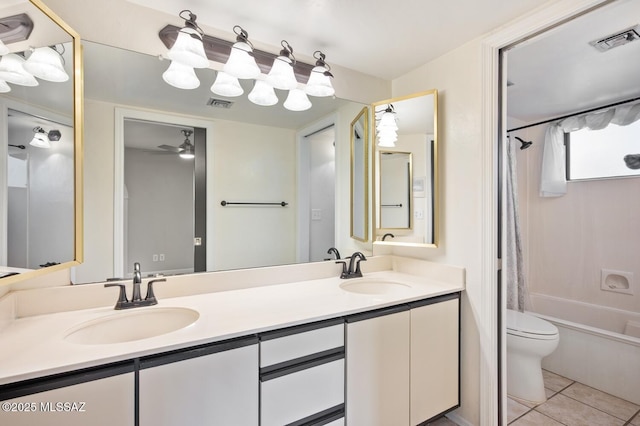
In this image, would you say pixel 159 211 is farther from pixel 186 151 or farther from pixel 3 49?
pixel 3 49

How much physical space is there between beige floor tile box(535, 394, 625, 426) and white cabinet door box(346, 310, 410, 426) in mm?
1162

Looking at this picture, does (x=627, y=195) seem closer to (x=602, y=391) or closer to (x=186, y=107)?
(x=602, y=391)

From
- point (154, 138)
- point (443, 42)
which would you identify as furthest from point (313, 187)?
point (443, 42)

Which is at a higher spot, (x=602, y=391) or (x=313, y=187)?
(x=313, y=187)

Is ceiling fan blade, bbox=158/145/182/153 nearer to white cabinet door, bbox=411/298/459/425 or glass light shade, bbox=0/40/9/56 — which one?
glass light shade, bbox=0/40/9/56

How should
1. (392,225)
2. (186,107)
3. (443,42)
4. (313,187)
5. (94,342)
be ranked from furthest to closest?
(392,225), (313,187), (443,42), (186,107), (94,342)

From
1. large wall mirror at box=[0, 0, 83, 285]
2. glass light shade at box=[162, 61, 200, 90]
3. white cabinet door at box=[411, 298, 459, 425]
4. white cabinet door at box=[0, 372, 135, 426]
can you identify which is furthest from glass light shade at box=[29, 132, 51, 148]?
white cabinet door at box=[411, 298, 459, 425]

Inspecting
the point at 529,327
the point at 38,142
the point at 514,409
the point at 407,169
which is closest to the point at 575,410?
the point at 514,409

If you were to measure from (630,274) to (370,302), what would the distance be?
8.72 feet

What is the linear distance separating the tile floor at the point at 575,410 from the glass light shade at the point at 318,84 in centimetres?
235

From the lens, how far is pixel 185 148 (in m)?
1.54

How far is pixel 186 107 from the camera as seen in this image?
1537mm

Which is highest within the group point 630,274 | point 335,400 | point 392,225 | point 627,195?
point 627,195

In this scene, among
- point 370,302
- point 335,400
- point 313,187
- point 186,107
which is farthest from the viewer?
point 313,187
